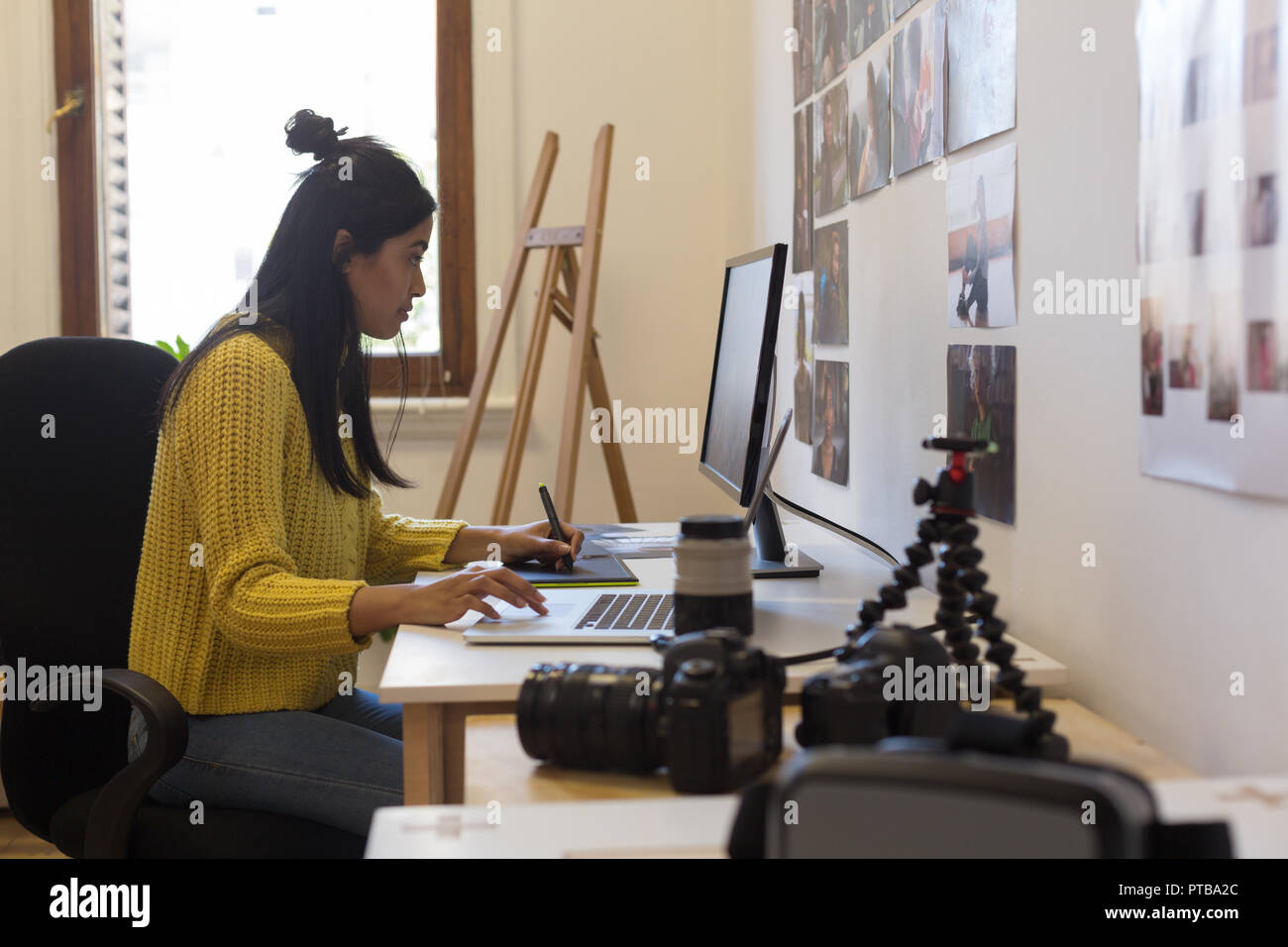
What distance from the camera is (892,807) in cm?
48

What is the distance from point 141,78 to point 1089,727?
2845 mm

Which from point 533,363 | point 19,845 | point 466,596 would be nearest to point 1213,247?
point 466,596

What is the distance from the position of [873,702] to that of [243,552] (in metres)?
0.75

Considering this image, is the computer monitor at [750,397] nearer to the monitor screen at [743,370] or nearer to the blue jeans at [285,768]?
the monitor screen at [743,370]

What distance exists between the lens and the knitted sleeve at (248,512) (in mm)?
1271

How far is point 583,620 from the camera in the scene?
4.22 feet

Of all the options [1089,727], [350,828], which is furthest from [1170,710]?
[350,828]

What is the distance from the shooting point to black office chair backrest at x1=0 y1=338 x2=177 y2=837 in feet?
4.72

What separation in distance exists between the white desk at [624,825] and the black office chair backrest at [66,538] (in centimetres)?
87

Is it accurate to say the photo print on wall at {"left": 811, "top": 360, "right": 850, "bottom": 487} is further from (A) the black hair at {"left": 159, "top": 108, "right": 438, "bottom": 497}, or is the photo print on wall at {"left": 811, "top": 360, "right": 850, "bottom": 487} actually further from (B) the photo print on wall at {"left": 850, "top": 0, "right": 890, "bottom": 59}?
(A) the black hair at {"left": 159, "top": 108, "right": 438, "bottom": 497}

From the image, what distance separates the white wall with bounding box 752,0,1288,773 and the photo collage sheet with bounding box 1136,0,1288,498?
35 mm

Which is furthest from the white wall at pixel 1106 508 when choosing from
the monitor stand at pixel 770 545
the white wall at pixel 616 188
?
the white wall at pixel 616 188

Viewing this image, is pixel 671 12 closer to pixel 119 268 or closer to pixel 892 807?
pixel 119 268
